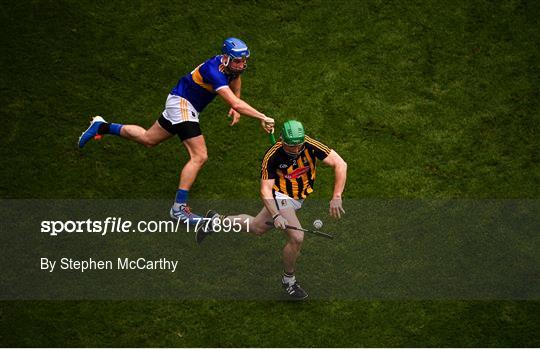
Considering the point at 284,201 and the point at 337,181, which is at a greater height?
the point at 337,181

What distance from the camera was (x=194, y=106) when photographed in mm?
9969

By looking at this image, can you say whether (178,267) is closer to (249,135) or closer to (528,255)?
(249,135)

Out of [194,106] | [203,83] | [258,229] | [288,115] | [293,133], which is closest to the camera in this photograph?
[293,133]

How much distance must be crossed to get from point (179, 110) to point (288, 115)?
88.6 inches

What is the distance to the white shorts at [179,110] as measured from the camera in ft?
32.3

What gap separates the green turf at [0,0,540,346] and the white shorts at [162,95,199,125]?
1.28 m

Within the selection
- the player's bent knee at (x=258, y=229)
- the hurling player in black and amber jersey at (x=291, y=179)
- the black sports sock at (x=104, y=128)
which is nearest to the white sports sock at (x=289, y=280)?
the hurling player in black and amber jersey at (x=291, y=179)

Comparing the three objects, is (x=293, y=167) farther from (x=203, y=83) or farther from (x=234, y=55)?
(x=203, y=83)

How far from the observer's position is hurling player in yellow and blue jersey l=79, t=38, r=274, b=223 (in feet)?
31.2

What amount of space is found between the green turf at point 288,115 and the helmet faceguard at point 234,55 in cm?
182

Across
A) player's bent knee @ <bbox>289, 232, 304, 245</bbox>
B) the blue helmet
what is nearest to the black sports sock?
the blue helmet

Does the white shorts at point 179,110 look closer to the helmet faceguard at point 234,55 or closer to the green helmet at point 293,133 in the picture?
the helmet faceguard at point 234,55

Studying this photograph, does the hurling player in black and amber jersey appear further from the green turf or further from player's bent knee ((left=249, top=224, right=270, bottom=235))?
the green turf

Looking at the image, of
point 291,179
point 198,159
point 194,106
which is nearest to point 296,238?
point 291,179
